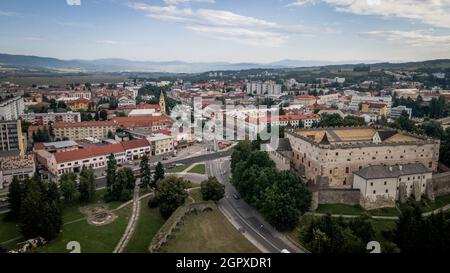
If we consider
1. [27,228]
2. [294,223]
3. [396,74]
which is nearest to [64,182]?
[27,228]

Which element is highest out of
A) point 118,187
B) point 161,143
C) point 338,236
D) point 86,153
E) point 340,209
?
point 86,153

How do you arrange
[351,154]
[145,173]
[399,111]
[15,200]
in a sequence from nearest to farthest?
[15,200], [351,154], [145,173], [399,111]

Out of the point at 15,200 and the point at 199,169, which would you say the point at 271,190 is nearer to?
the point at 199,169

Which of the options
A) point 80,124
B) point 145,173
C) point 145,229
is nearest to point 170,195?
point 145,229

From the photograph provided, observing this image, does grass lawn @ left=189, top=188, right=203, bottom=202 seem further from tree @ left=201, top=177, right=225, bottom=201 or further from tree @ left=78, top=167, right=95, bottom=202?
tree @ left=78, top=167, right=95, bottom=202

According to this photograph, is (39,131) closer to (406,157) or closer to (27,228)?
(27,228)

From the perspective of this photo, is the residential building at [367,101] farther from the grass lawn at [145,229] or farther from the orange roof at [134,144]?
the grass lawn at [145,229]

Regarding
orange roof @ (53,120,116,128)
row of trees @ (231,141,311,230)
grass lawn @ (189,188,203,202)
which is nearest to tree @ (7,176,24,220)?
grass lawn @ (189,188,203,202)
